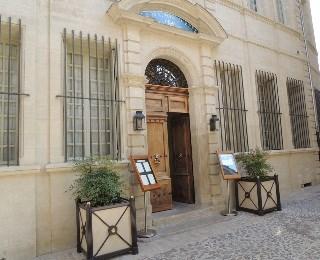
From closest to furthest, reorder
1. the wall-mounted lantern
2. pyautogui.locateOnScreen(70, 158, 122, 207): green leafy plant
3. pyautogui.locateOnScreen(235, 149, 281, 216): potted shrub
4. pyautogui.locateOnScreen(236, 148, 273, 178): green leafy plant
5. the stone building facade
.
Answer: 1. pyautogui.locateOnScreen(70, 158, 122, 207): green leafy plant
2. the stone building facade
3. pyautogui.locateOnScreen(235, 149, 281, 216): potted shrub
4. pyautogui.locateOnScreen(236, 148, 273, 178): green leafy plant
5. the wall-mounted lantern

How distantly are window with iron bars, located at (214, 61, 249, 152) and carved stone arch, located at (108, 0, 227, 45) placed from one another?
2.53 feet

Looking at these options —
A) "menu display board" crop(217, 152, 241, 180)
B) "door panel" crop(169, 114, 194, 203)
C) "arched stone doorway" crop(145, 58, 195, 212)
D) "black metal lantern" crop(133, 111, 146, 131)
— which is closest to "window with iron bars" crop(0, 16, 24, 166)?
"black metal lantern" crop(133, 111, 146, 131)

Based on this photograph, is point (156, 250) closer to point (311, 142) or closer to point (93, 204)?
point (93, 204)

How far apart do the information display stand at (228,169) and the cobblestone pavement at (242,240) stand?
33cm

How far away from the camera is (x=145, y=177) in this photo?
5.07m

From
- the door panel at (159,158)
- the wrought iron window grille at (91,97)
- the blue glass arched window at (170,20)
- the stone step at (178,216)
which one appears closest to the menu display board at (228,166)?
the stone step at (178,216)

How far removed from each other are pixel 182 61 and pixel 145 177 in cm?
307

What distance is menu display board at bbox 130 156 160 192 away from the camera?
4941mm

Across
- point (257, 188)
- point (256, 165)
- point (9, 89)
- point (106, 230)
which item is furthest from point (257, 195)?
point (9, 89)

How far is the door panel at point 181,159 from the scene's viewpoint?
693cm

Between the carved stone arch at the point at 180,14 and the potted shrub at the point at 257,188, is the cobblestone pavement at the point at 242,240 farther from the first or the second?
the carved stone arch at the point at 180,14

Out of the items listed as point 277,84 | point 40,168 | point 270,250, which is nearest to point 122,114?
point 40,168

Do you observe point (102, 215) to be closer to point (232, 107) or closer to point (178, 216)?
point (178, 216)

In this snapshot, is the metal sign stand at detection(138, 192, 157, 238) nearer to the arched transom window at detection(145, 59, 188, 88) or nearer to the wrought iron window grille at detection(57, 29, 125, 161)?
the wrought iron window grille at detection(57, 29, 125, 161)
